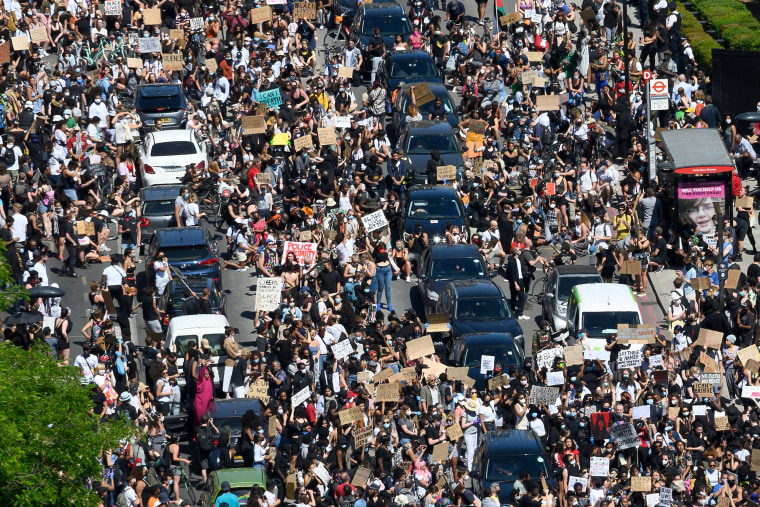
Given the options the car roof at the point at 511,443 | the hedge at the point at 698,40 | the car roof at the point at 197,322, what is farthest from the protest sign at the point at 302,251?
the hedge at the point at 698,40

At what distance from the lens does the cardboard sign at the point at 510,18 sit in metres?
47.8

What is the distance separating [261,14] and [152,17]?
290 cm

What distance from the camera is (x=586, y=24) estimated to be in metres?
47.9

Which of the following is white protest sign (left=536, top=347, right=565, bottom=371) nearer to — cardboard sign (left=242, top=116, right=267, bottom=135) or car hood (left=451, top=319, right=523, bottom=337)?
car hood (left=451, top=319, right=523, bottom=337)

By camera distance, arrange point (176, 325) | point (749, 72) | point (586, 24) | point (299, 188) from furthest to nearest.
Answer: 1. point (586, 24)
2. point (749, 72)
3. point (299, 188)
4. point (176, 325)

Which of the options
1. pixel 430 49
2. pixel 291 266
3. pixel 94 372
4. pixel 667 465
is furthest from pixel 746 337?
pixel 430 49

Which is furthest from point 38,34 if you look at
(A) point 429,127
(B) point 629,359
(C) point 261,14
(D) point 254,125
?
(B) point 629,359

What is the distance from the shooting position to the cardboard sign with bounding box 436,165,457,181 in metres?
41.3

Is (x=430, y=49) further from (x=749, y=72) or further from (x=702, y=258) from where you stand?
(x=702, y=258)

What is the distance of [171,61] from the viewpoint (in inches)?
1847

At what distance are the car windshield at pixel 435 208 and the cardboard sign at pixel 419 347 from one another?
A: 6624 millimetres

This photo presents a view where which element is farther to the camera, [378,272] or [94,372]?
[378,272]

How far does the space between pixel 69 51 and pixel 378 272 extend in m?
13.8

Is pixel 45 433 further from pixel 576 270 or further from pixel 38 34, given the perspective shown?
pixel 38 34
